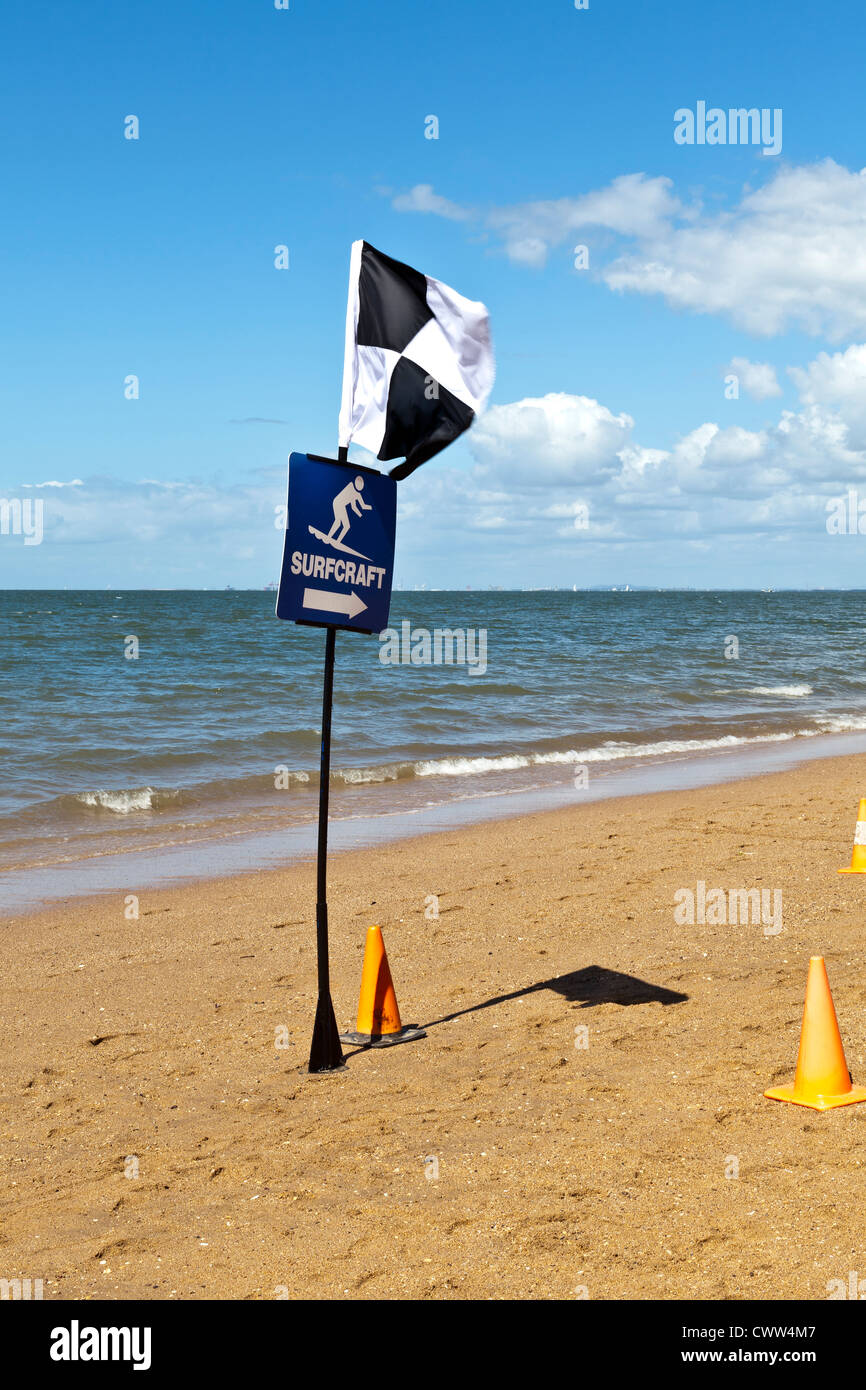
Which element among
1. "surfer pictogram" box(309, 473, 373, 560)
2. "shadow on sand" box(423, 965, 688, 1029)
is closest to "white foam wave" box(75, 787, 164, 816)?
"shadow on sand" box(423, 965, 688, 1029)

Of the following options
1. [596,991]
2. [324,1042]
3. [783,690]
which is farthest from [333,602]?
[783,690]

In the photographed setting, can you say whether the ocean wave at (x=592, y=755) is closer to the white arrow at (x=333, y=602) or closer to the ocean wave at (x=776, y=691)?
the ocean wave at (x=776, y=691)

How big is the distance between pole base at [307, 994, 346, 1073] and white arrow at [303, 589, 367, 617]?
1.76 m

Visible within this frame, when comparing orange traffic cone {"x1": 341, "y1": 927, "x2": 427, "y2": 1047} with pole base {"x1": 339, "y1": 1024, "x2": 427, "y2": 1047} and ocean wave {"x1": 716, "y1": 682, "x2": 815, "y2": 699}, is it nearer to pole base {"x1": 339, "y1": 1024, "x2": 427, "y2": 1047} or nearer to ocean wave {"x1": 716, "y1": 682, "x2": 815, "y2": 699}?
pole base {"x1": 339, "y1": 1024, "x2": 427, "y2": 1047}

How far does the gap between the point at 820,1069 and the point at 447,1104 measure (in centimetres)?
151

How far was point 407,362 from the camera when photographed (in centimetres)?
499

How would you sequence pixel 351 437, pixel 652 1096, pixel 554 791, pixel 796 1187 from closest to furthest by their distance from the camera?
pixel 796 1187
pixel 652 1096
pixel 351 437
pixel 554 791

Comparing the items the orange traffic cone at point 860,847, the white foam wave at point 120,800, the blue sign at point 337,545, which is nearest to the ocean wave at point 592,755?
the white foam wave at point 120,800

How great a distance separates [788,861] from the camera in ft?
29.0

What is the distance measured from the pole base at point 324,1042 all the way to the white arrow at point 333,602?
5.78 feet

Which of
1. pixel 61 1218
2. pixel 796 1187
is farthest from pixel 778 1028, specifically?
pixel 61 1218

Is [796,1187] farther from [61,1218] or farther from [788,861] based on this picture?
[788,861]

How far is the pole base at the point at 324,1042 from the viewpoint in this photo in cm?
515

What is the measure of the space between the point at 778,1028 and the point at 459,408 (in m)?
3.21
